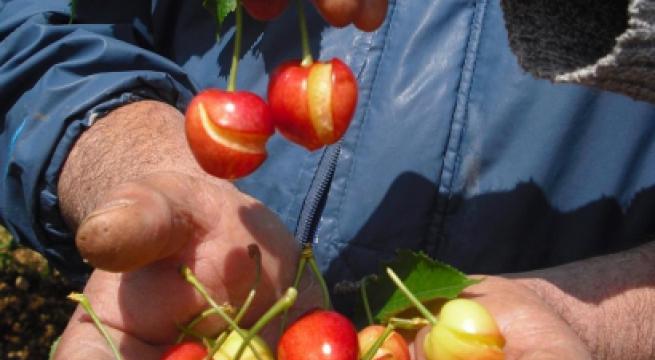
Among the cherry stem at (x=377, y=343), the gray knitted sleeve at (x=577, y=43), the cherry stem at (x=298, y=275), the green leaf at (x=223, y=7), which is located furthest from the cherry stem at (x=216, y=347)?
the gray knitted sleeve at (x=577, y=43)

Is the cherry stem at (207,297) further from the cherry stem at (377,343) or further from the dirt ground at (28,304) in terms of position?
the dirt ground at (28,304)

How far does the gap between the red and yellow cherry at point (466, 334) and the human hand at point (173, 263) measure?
284mm

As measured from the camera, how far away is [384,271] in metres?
1.32

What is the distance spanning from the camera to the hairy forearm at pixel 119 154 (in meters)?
1.48

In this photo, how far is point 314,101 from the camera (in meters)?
1.02

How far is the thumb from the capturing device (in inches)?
38.7

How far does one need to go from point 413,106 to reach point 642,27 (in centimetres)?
53

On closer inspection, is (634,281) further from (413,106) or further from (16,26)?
(16,26)

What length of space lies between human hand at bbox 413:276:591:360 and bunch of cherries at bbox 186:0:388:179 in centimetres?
40

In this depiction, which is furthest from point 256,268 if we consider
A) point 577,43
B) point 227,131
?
point 577,43

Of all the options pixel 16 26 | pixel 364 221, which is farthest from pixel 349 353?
pixel 16 26

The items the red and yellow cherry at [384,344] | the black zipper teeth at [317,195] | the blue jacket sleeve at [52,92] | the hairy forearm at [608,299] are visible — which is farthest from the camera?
the blue jacket sleeve at [52,92]

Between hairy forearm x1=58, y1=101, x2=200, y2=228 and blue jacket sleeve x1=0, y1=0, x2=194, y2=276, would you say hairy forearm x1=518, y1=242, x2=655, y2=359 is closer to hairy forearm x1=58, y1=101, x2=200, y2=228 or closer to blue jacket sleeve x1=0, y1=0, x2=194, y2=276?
hairy forearm x1=58, y1=101, x2=200, y2=228

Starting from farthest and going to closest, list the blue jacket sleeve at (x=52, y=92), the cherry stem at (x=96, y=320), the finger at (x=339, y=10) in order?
1. the blue jacket sleeve at (x=52, y=92)
2. the cherry stem at (x=96, y=320)
3. the finger at (x=339, y=10)
